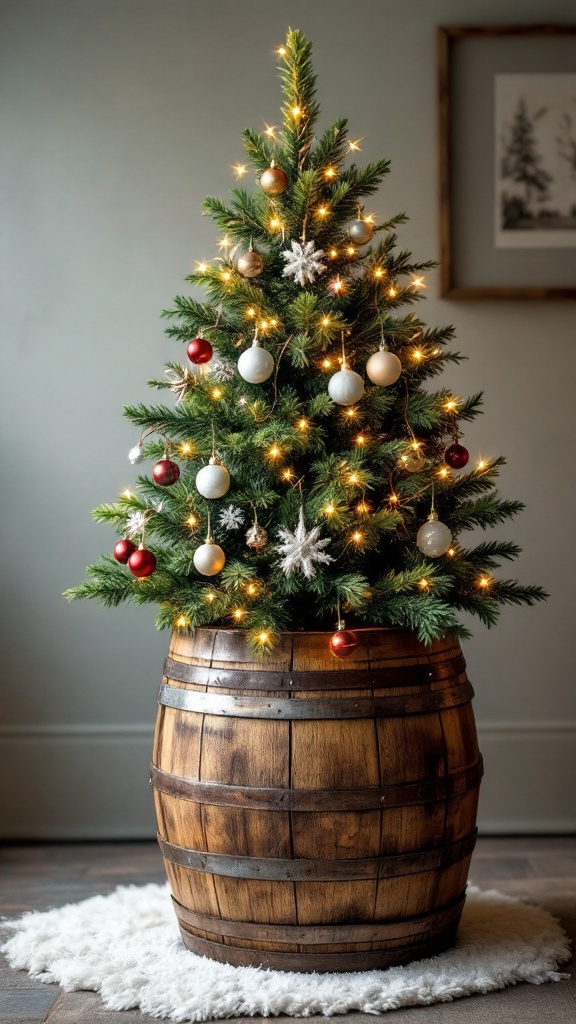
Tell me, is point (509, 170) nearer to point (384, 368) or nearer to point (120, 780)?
point (384, 368)

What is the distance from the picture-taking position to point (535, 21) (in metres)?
2.65

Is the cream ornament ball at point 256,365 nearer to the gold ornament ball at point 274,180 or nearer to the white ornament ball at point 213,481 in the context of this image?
the white ornament ball at point 213,481

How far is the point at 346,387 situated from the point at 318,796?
0.66 meters

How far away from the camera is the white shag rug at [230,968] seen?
1.58m

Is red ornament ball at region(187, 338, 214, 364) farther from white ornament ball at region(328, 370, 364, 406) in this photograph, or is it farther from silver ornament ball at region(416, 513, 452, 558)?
silver ornament ball at region(416, 513, 452, 558)

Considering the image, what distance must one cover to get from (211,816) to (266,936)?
0.72 feet

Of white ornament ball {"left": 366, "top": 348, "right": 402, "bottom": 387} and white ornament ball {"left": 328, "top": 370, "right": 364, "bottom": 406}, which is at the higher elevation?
white ornament ball {"left": 366, "top": 348, "right": 402, "bottom": 387}

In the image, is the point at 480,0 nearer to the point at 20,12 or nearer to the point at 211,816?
the point at 20,12

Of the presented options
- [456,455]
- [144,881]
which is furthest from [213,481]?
[144,881]

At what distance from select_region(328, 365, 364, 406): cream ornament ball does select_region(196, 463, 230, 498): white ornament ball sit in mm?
228

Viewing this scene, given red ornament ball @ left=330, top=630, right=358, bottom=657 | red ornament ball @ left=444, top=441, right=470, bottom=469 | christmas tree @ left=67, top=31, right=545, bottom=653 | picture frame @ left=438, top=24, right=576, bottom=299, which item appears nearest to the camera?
red ornament ball @ left=330, top=630, right=358, bottom=657

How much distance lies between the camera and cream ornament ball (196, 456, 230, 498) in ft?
5.44

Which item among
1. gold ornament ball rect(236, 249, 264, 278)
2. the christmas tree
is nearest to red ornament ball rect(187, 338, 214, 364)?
the christmas tree

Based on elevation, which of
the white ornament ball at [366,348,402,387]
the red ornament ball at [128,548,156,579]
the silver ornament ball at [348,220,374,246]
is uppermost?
the silver ornament ball at [348,220,374,246]
